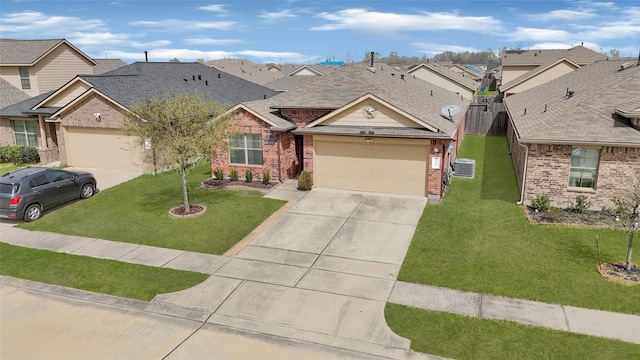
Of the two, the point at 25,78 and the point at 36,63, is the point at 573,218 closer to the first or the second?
the point at 36,63

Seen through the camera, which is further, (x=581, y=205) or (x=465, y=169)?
(x=465, y=169)

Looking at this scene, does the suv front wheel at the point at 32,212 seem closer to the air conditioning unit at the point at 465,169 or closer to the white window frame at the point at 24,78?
the air conditioning unit at the point at 465,169

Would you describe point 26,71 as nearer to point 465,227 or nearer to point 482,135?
point 465,227

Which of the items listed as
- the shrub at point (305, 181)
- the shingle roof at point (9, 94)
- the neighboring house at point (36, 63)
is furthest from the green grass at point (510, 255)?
the neighboring house at point (36, 63)

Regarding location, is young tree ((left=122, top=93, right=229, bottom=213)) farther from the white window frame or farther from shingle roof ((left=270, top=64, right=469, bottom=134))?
the white window frame

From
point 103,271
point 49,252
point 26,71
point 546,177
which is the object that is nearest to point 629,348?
point 546,177

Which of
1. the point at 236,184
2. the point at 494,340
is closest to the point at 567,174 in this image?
the point at 494,340

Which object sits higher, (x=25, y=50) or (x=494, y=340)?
(x=25, y=50)
